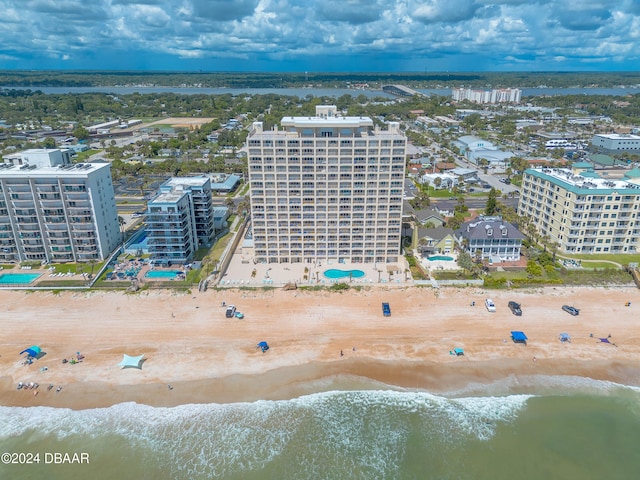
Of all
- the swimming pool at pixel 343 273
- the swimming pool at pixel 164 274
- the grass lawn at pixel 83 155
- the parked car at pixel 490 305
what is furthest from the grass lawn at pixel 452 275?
the grass lawn at pixel 83 155

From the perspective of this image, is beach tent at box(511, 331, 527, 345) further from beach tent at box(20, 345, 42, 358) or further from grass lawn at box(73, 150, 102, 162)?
grass lawn at box(73, 150, 102, 162)

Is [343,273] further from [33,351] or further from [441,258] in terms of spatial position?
[33,351]

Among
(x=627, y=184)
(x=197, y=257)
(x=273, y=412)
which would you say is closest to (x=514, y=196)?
(x=627, y=184)

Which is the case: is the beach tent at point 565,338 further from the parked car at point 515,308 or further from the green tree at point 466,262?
the green tree at point 466,262

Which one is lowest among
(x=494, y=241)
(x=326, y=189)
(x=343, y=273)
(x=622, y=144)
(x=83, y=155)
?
(x=343, y=273)

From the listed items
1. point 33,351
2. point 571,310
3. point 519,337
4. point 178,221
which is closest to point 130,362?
point 33,351

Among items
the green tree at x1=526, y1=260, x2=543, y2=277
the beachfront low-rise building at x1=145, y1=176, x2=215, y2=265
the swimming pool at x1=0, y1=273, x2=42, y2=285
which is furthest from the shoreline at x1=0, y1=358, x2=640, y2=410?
the beachfront low-rise building at x1=145, y1=176, x2=215, y2=265
